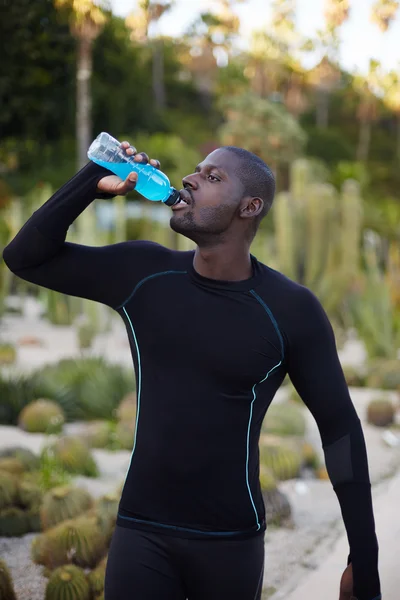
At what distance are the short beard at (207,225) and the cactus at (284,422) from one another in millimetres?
5711

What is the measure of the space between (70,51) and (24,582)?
64.5ft

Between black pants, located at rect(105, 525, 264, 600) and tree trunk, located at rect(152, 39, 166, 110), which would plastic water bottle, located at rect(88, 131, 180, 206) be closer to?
black pants, located at rect(105, 525, 264, 600)

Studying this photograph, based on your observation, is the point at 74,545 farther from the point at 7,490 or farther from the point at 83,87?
the point at 83,87

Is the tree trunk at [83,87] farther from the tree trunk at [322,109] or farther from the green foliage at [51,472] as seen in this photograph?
the tree trunk at [322,109]

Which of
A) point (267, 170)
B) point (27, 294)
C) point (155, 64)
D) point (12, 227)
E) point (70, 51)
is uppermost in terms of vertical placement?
point (155, 64)

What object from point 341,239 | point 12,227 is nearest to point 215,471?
point 341,239

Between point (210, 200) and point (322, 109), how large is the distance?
5119 cm

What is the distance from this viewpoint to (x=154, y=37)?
47.0m

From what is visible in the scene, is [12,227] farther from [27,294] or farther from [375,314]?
[375,314]


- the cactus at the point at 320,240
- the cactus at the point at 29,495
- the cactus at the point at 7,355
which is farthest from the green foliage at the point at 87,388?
the cactus at the point at 320,240

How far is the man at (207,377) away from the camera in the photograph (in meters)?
2.16

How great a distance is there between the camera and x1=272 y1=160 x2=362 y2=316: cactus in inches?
586

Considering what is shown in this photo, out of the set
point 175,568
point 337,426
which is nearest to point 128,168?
point 337,426

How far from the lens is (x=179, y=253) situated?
2414mm
